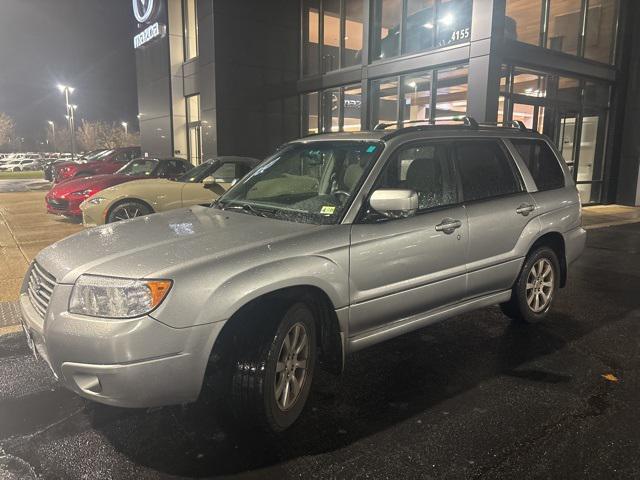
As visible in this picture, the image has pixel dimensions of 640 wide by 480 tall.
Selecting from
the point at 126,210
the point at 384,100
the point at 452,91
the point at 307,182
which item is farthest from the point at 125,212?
the point at 384,100

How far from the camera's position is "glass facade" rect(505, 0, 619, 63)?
38.8 feet

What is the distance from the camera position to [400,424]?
3125mm

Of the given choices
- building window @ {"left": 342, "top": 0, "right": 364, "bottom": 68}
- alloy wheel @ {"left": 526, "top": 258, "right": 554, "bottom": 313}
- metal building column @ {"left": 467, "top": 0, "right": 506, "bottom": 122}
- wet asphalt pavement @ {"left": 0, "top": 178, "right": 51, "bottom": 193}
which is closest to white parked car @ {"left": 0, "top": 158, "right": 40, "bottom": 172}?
wet asphalt pavement @ {"left": 0, "top": 178, "right": 51, "bottom": 193}

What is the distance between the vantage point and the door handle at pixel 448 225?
3.72 meters

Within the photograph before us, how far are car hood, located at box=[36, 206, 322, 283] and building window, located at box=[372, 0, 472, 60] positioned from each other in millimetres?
9993

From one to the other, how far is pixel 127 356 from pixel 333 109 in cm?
1446

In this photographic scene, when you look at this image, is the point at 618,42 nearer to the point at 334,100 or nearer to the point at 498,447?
the point at 334,100

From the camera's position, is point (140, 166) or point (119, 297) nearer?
point (119, 297)

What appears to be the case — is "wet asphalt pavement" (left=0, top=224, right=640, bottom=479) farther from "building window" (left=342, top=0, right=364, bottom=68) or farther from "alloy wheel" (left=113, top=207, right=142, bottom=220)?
"building window" (left=342, top=0, right=364, bottom=68)

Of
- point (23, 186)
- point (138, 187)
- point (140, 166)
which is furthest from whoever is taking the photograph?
point (23, 186)

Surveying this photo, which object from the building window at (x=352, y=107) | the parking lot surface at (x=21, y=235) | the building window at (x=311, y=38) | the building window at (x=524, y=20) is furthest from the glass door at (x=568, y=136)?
the parking lot surface at (x=21, y=235)

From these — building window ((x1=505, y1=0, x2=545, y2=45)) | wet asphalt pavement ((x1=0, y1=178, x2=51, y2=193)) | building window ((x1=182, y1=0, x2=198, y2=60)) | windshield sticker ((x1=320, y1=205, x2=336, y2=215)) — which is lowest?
wet asphalt pavement ((x1=0, y1=178, x2=51, y2=193))

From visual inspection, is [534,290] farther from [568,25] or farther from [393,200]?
[568,25]

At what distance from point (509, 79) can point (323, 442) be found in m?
10.9
